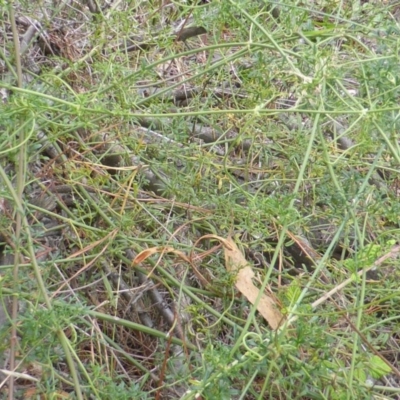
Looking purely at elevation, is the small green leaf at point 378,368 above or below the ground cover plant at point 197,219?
below

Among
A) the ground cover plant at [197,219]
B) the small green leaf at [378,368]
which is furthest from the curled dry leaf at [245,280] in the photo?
the small green leaf at [378,368]

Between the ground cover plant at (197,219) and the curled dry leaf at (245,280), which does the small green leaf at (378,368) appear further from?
the curled dry leaf at (245,280)

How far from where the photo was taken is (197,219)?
1.77 meters

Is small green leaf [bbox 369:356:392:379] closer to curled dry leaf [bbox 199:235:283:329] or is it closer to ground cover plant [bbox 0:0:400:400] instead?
ground cover plant [bbox 0:0:400:400]

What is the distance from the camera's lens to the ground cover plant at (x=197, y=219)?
1375 mm

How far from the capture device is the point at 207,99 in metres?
2.02

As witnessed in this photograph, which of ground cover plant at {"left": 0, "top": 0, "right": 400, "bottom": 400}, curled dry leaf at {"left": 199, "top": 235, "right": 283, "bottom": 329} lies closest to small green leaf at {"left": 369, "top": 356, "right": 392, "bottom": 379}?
ground cover plant at {"left": 0, "top": 0, "right": 400, "bottom": 400}

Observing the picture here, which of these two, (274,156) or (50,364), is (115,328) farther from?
(274,156)

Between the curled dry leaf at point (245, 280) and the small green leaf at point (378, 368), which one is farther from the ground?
the curled dry leaf at point (245, 280)

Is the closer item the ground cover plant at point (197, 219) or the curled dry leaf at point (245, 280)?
the ground cover plant at point (197, 219)

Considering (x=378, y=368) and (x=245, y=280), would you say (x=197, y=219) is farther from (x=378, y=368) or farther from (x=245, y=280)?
(x=378, y=368)

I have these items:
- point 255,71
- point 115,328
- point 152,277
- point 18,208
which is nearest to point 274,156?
point 255,71

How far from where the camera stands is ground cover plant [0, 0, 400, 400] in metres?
1.38

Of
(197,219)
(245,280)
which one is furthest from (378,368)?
(197,219)
